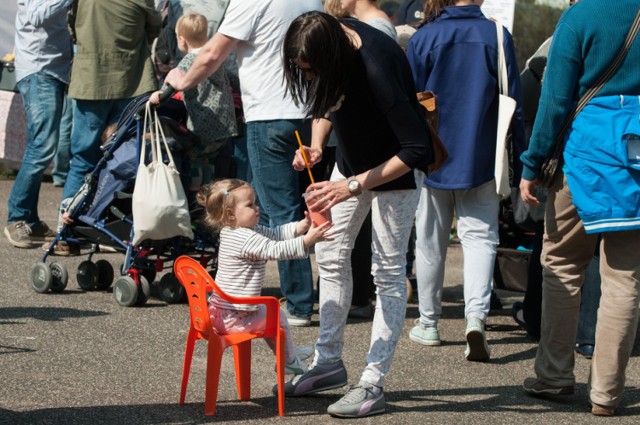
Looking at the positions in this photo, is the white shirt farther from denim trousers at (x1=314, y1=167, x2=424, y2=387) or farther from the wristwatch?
the wristwatch

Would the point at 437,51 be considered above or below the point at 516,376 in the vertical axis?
above

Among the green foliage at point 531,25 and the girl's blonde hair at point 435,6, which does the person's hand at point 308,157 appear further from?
the green foliage at point 531,25

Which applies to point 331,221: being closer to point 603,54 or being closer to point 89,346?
point 603,54

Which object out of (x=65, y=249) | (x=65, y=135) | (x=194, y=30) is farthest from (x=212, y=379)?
(x=65, y=135)

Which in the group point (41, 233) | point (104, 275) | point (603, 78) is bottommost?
point (41, 233)

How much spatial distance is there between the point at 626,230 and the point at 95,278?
3730mm

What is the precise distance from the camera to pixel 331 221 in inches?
187

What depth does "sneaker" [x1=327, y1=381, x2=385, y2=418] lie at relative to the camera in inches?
188

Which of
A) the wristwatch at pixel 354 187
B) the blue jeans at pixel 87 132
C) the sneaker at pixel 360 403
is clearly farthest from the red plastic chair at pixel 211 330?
the blue jeans at pixel 87 132

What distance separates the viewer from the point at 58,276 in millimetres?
7273

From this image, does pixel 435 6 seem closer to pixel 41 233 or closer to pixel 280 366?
pixel 280 366

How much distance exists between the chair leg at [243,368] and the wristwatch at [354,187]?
0.83 meters

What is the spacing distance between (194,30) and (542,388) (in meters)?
3.40

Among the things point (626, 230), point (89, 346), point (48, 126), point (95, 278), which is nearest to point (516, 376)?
point (626, 230)
